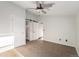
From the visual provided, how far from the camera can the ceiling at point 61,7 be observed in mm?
1365

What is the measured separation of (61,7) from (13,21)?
0.84 metres

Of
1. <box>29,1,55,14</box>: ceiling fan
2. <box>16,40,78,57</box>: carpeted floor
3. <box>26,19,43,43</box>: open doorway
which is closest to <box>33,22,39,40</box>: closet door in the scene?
<box>26,19,43,43</box>: open doorway

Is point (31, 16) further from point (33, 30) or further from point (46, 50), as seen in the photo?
point (46, 50)

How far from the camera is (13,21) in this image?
58.1 inches

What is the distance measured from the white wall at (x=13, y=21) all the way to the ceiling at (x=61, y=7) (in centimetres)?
12

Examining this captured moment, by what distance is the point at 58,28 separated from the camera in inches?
60.5

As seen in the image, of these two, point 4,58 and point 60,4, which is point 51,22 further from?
point 4,58

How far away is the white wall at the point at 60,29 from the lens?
4.76 feet

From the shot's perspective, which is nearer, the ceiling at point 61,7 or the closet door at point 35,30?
the ceiling at point 61,7

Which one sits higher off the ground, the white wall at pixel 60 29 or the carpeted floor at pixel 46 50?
the white wall at pixel 60 29

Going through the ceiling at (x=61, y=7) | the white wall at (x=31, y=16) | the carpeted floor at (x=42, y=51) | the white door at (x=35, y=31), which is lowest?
the carpeted floor at (x=42, y=51)

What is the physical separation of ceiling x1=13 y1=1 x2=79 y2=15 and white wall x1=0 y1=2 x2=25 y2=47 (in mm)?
119

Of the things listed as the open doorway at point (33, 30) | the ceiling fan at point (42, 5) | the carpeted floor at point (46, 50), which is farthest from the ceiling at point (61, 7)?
the carpeted floor at point (46, 50)

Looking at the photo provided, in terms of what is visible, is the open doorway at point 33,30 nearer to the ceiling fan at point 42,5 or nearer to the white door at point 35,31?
the white door at point 35,31
